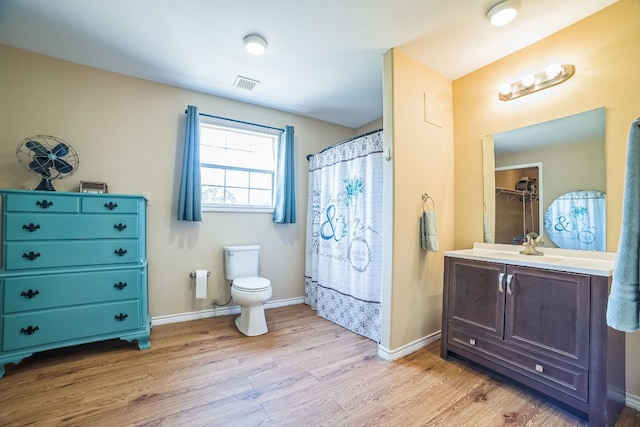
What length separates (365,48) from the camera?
6.64ft

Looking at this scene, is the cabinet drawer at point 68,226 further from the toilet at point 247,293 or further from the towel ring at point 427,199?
the towel ring at point 427,199

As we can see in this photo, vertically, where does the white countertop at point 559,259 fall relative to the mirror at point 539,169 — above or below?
below

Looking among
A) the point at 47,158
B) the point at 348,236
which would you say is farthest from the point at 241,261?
the point at 47,158

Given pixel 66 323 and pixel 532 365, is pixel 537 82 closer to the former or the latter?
pixel 532 365

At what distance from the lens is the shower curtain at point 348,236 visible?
234 cm

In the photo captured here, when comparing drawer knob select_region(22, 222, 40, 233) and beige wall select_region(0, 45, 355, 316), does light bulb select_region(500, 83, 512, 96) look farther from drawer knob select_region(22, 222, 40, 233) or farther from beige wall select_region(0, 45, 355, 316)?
drawer knob select_region(22, 222, 40, 233)

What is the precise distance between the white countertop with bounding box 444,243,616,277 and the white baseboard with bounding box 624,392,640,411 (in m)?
0.75

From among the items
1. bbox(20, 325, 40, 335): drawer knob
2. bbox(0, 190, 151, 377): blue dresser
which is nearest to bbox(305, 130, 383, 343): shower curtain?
bbox(0, 190, 151, 377): blue dresser

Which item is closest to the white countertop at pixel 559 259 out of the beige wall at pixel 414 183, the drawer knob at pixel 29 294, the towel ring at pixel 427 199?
the beige wall at pixel 414 183

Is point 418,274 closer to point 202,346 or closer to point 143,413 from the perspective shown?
point 202,346

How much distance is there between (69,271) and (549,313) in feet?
10.1

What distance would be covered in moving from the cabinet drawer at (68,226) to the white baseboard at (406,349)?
83.3 inches

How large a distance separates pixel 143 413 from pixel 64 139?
2222 mm

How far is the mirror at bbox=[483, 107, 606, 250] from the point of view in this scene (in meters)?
1.69
